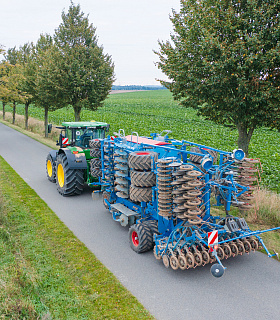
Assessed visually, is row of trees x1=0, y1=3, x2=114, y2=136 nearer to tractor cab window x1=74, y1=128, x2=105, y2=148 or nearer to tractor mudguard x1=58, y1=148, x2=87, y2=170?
tractor cab window x1=74, y1=128, x2=105, y2=148

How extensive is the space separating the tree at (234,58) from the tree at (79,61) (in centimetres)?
898

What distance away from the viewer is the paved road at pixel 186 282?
4.84 metres

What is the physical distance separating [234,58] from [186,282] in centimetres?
561

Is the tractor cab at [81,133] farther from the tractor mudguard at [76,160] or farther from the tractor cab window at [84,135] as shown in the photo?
the tractor mudguard at [76,160]

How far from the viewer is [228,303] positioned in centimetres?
501

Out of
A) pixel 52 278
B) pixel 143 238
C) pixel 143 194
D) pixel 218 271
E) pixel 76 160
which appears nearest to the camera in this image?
pixel 218 271

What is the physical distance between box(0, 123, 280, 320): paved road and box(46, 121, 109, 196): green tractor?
6.29 feet

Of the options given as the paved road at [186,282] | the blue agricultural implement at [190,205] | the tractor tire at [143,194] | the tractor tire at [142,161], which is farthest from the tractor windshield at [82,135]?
the tractor tire at [143,194]

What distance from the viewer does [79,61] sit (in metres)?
17.4

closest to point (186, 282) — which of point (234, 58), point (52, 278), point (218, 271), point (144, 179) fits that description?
point (218, 271)

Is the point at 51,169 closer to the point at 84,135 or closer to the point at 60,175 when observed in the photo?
the point at 60,175

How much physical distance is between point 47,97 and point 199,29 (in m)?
13.2

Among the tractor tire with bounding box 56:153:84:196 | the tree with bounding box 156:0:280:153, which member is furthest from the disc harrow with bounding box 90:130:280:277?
the tractor tire with bounding box 56:153:84:196

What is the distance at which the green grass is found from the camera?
4691 millimetres
